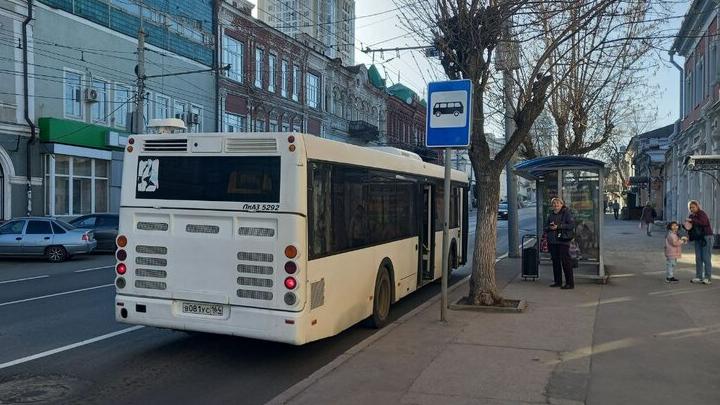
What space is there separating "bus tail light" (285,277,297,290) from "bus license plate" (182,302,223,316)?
0.86 metres

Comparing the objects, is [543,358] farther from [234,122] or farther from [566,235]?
[234,122]

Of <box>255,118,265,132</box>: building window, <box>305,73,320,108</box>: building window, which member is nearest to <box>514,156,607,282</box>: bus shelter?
<box>255,118,265,132</box>: building window

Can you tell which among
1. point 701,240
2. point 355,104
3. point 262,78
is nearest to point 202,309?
point 701,240

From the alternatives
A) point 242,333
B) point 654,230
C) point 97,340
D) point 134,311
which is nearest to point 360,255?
point 242,333

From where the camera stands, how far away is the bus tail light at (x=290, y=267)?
638cm

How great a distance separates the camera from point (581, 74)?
60.4 feet

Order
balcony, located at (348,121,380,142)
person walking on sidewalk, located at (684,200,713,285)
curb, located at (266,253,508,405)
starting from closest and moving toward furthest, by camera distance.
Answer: curb, located at (266,253,508,405) → person walking on sidewalk, located at (684,200,713,285) → balcony, located at (348,121,380,142)

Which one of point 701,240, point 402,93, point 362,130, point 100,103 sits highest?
point 402,93

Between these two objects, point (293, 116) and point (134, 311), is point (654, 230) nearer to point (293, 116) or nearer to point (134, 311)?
point (293, 116)

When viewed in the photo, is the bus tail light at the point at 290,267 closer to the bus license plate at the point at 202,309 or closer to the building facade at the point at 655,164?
the bus license plate at the point at 202,309

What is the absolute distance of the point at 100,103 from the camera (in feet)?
90.4

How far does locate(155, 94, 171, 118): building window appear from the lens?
30.4m

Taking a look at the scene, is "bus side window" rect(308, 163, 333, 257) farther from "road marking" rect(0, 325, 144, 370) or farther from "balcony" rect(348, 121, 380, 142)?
"balcony" rect(348, 121, 380, 142)

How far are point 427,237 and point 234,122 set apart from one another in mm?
27340
